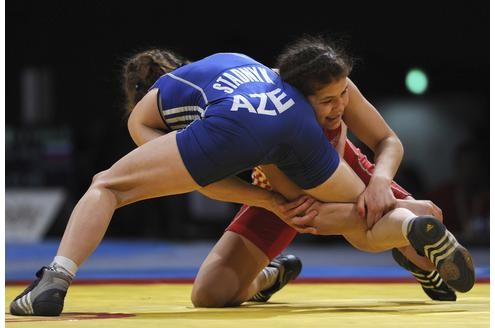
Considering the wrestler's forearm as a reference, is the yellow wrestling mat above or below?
below

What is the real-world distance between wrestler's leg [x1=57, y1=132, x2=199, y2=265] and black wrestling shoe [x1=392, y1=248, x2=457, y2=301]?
98 centimetres

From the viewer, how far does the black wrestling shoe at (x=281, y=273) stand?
382 cm

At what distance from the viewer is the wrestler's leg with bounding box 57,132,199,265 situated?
119 inches

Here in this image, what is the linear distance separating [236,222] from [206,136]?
34.1 inches

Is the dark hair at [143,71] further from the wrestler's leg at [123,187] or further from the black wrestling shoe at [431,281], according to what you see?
the black wrestling shoe at [431,281]

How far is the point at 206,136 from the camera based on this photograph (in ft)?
9.87

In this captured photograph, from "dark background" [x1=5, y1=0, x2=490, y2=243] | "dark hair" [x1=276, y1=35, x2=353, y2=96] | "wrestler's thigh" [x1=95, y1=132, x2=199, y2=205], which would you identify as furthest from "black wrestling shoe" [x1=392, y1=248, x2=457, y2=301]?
"dark background" [x1=5, y1=0, x2=490, y2=243]

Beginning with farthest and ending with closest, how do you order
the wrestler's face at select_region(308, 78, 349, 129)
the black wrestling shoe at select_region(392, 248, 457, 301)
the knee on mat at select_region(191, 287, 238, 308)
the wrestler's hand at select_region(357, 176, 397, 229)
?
the black wrestling shoe at select_region(392, 248, 457, 301) → the knee on mat at select_region(191, 287, 238, 308) → the wrestler's hand at select_region(357, 176, 397, 229) → the wrestler's face at select_region(308, 78, 349, 129)

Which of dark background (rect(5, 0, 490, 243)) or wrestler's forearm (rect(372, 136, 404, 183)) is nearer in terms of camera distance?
wrestler's forearm (rect(372, 136, 404, 183))

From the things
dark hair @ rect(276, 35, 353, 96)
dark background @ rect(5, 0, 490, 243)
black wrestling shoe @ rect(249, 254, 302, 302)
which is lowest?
dark background @ rect(5, 0, 490, 243)

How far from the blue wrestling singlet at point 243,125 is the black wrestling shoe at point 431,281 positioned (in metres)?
0.67

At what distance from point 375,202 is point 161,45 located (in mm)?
7817

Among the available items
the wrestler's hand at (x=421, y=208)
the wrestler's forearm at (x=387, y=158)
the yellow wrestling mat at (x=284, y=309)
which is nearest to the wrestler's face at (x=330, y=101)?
the wrestler's forearm at (x=387, y=158)

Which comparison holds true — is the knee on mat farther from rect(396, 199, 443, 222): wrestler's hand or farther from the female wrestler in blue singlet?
rect(396, 199, 443, 222): wrestler's hand
